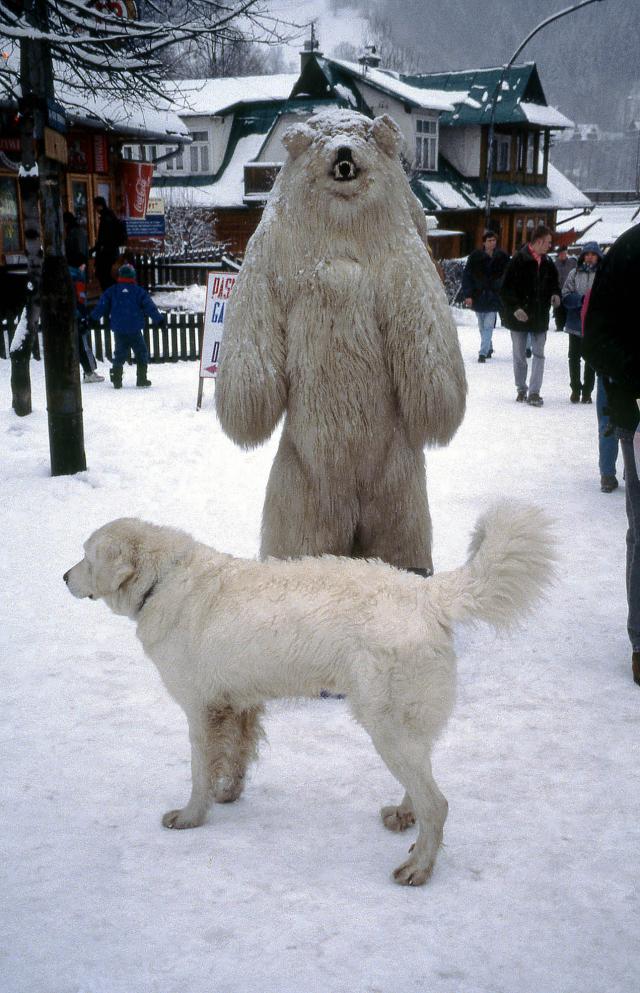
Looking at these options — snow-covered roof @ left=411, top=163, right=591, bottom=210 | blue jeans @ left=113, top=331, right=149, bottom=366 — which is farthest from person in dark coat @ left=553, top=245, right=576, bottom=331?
snow-covered roof @ left=411, top=163, right=591, bottom=210

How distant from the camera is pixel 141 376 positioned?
1097cm

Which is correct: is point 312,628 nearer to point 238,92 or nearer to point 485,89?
point 238,92

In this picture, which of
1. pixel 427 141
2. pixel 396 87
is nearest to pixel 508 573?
pixel 396 87

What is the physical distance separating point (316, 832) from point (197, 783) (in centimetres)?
42

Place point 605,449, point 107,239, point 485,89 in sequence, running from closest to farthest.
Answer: point 605,449, point 107,239, point 485,89

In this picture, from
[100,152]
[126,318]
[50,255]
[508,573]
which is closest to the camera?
[508,573]

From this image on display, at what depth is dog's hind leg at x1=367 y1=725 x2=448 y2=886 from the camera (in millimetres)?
2381

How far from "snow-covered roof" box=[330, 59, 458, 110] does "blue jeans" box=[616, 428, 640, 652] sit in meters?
28.4

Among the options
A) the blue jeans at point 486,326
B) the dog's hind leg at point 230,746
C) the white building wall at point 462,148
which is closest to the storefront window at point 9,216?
the blue jeans at point 486,326

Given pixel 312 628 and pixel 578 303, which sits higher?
pixel 578 303

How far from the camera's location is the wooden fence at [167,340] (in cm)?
1258

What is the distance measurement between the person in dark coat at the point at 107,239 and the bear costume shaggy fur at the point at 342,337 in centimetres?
1057

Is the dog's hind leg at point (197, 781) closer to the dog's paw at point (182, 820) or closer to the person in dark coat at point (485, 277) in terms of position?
the dog's paw at point (182, 820)

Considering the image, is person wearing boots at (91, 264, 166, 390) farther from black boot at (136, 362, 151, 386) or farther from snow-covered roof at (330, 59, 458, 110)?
snow-covered roof at (330, 59, 458, 110)
